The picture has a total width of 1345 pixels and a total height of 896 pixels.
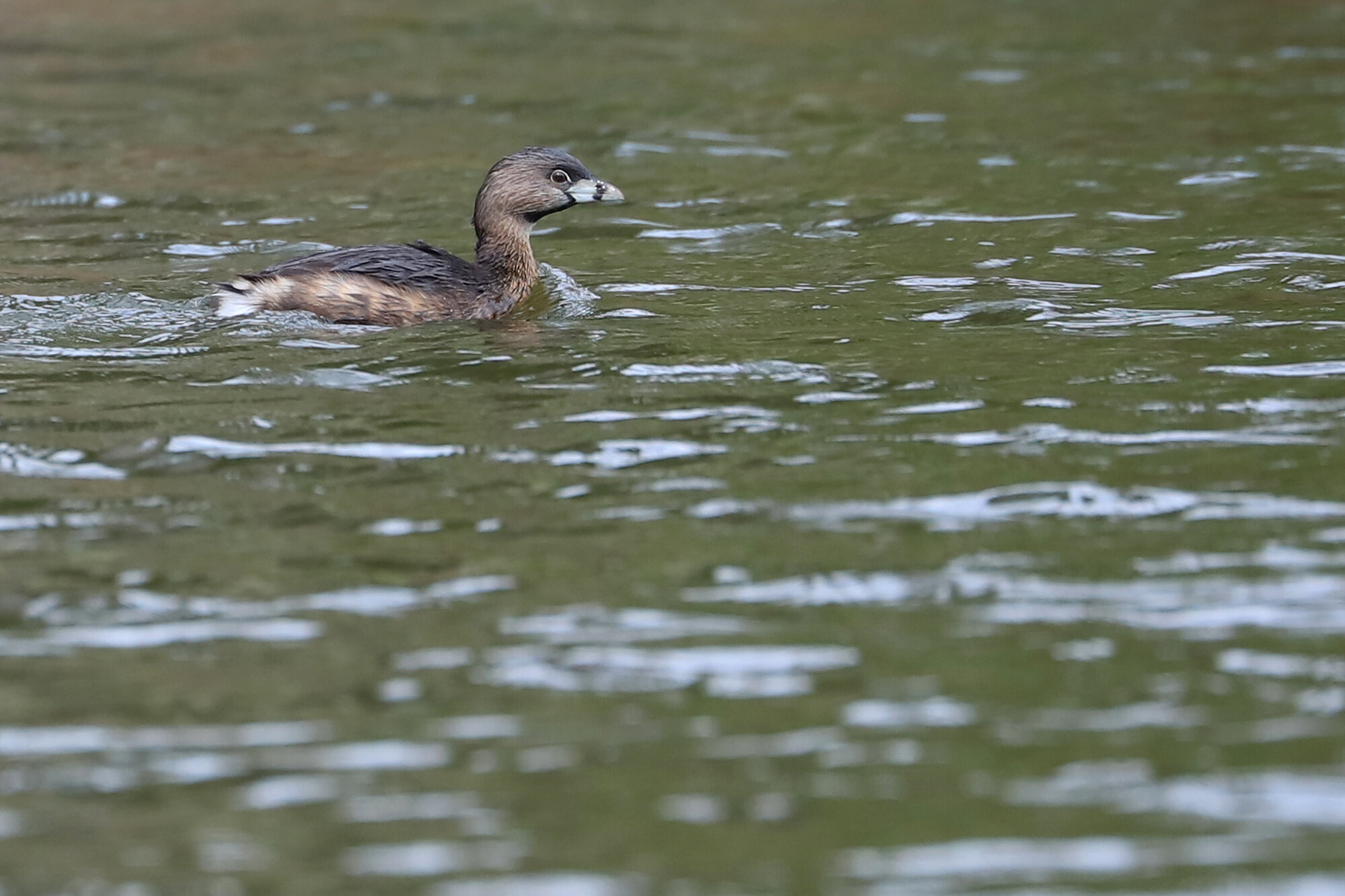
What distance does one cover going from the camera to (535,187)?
10438 millimetres

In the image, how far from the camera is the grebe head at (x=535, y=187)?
10414mm

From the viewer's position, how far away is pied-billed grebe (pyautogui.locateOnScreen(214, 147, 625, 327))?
9289mm

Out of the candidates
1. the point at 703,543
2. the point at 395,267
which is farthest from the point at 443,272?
the point at 703,543

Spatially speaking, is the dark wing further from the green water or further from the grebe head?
the grebe head

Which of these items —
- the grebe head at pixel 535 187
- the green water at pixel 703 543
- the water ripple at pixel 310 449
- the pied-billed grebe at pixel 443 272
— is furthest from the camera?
the grebe head at pixel 535 187

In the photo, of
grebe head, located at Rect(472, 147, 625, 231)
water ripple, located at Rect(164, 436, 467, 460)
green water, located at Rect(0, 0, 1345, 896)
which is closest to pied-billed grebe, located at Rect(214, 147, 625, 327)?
grebe head, located at Rect(472, 147, 625, 231)

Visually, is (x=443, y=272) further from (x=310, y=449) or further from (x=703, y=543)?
(x=703, y=543)

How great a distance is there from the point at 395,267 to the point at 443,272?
0.97ft

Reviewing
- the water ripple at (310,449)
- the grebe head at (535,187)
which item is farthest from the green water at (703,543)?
the grebe head at (535,187)

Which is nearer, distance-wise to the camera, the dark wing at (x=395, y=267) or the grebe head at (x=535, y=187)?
the dark wing at (x=395, y=267)

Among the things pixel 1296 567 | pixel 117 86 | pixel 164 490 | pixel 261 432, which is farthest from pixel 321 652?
pixel 117 86

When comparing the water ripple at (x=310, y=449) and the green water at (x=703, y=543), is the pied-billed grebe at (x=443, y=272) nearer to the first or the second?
the green water at (x=703, y=543)

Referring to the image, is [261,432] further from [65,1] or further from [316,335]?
[65,1]

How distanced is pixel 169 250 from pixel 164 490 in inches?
193
